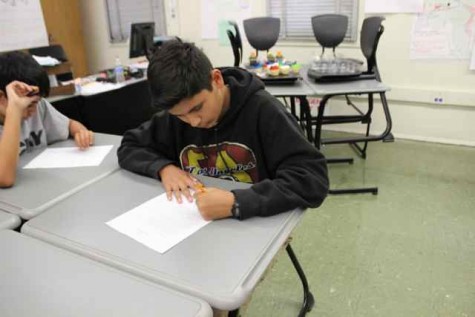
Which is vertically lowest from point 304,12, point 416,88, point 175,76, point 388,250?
point 388,250

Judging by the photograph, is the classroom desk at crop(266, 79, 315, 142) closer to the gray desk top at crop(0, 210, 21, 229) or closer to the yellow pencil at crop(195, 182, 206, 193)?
the yellow pencil at crop(195, 182, 206, 193)

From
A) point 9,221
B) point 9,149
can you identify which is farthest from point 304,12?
point 9,221

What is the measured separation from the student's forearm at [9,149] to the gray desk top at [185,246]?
0.25 meters

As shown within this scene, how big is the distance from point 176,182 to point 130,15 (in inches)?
157

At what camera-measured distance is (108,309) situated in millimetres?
705

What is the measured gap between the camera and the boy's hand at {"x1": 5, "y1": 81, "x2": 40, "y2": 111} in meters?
1.35

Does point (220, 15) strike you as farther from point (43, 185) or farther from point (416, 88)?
point (43, 185)

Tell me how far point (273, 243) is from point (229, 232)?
0.11 m

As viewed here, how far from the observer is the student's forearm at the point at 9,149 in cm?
121

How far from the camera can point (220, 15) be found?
393 cm

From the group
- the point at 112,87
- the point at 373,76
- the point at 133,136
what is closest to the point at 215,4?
the point at 112,87

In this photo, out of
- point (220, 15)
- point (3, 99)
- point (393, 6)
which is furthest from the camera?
point (220, 15)

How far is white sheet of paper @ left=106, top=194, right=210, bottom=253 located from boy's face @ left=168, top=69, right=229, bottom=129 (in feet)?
0.80

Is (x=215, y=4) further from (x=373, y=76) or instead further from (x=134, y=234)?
(x=134, y=234)
